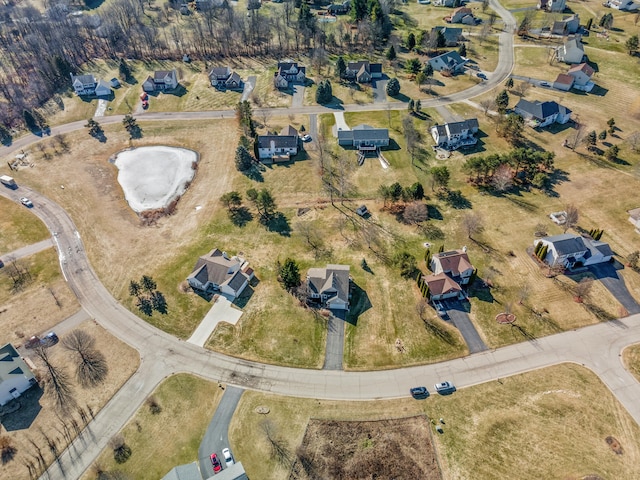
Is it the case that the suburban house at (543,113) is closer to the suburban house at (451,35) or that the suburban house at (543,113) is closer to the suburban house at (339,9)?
the suburban house at (451,35)

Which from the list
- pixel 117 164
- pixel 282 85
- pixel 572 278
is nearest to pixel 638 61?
pixel 572 278

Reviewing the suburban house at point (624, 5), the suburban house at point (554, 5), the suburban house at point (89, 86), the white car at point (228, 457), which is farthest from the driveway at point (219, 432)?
the suburban house at point (624, 5)

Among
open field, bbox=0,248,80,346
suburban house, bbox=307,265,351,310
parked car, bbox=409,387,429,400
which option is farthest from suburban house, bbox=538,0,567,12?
open field, bbox=0,248,80,346

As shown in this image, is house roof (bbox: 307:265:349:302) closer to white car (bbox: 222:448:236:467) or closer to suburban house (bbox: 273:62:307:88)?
white car (bbox: 222:448:236:467)

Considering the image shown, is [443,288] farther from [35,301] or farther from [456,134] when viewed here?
[35,301]

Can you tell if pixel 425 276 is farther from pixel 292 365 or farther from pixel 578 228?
pixel 578 228

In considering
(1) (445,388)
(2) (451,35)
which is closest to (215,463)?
(1) (445,388)

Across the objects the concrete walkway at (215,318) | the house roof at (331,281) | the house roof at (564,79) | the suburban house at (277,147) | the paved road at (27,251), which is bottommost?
the concrete walkway at (215,318)
